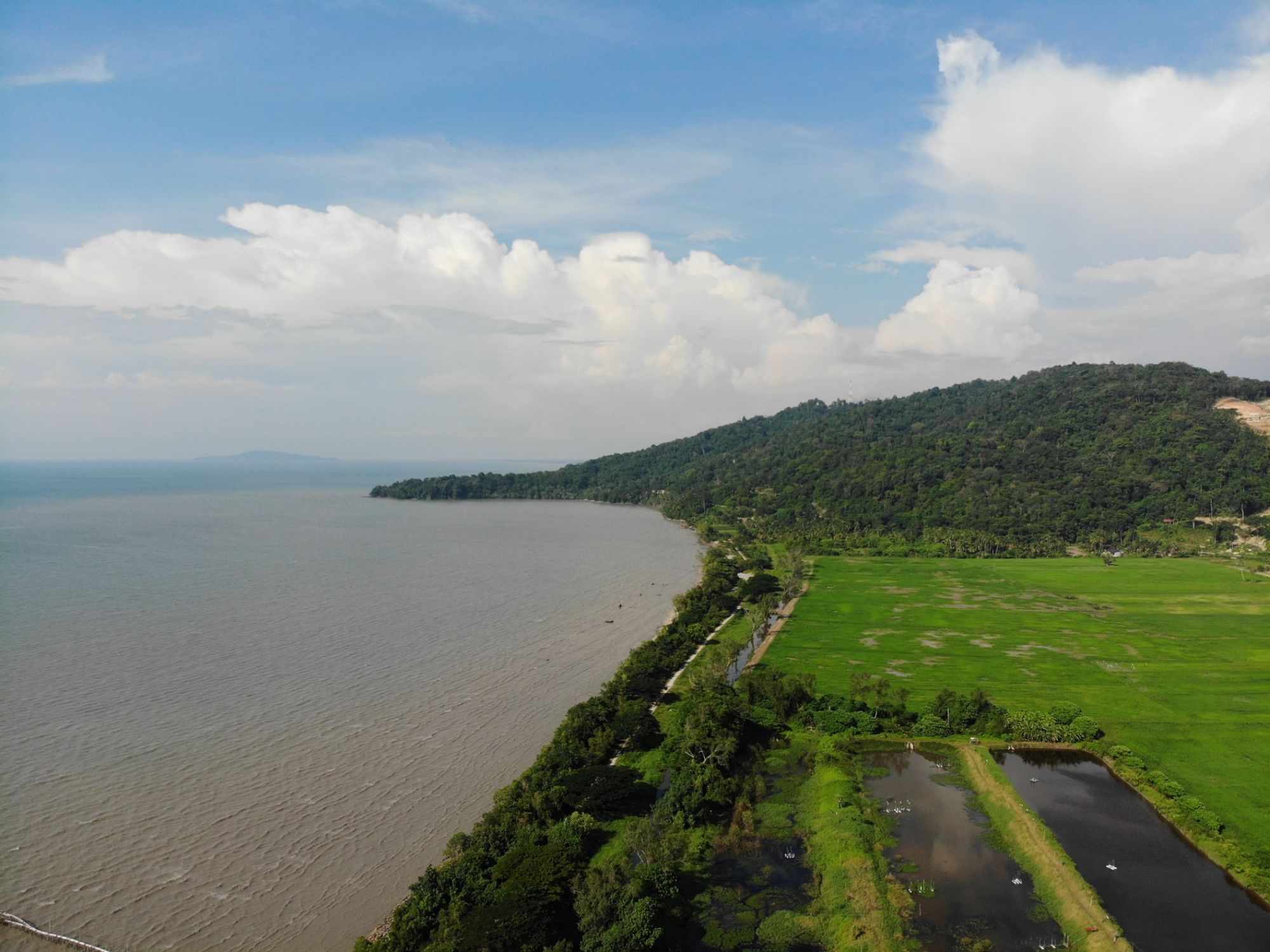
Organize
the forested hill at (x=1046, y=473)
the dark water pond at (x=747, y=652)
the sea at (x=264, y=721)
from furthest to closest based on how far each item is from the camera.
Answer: the forested hill at (x=1046, y=473)
the dark water pond at (x=747, y=652)
the sea at (x=264, y=721)

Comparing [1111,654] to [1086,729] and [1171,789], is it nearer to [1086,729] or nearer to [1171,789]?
[1086,729]

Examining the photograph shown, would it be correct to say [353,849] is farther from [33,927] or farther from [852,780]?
[852,780]

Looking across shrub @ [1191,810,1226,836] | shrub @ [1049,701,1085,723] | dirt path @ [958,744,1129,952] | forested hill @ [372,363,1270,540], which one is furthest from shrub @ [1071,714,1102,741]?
forested hill @ [372,363,1270,540]

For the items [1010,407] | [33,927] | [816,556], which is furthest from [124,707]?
[1010,407]

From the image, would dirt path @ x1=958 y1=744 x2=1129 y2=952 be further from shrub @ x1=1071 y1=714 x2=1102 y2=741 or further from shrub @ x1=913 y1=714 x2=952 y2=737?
shrub @ x1=1071 y1=714 x2=1102 y2=741

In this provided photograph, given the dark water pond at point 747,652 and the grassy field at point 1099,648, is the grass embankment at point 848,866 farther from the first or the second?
the dark water pond at point 747,652

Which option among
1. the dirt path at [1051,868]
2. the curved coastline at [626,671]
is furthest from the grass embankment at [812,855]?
the dirt path at [1051,868]
